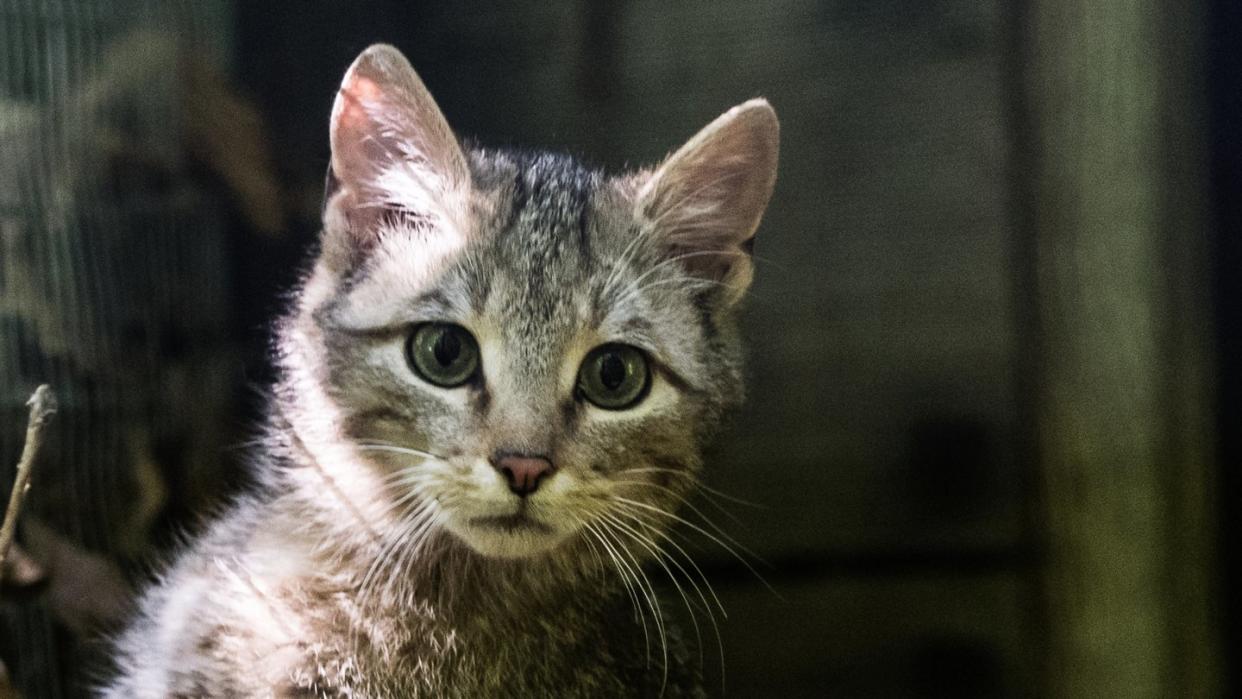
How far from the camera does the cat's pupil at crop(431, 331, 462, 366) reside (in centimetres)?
89

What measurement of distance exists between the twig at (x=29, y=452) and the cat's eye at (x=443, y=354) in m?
0.32

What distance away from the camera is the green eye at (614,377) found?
91 cm

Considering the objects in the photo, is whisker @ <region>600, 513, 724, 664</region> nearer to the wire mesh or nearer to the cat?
the cat

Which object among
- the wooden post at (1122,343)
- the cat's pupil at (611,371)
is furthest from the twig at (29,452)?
the wooden post at (1122,343)

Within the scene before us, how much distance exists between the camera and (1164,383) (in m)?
0.96

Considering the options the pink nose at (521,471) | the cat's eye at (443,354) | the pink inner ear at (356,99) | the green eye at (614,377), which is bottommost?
the pink nose at (521,471)

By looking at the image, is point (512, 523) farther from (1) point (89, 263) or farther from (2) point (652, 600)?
(1) point (89, 263)

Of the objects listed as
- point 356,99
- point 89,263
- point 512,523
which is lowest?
point 512,523

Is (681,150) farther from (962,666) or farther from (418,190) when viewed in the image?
(962,666)

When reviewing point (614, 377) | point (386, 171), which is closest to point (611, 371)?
point (614, 377)

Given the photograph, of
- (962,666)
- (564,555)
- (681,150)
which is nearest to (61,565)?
(564,555)

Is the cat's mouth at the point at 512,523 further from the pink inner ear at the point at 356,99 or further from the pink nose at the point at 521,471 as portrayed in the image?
the pink inner ear at the point at 356,99

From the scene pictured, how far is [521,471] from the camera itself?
824 millimetres

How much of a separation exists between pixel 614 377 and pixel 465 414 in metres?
0.13
